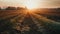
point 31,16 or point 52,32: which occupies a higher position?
point 31,16

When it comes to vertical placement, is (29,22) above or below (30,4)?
below

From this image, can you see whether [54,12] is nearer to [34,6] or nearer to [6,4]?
[34,6]

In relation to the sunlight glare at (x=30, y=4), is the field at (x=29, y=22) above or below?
below

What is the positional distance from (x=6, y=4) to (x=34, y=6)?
43 cm

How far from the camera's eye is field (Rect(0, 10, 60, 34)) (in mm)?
1695

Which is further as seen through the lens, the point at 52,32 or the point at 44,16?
the point at 44,16

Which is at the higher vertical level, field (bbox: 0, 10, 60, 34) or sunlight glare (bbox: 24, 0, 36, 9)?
sunlight glare (bbox: 24, 0, 36, 9)

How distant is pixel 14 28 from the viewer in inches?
68.0

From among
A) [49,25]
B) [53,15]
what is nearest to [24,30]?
[49,25]

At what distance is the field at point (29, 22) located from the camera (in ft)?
5.56

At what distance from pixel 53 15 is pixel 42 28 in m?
0.26

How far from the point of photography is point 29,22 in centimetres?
177

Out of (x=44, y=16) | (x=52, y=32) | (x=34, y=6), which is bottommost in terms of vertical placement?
(x=52, y=32)

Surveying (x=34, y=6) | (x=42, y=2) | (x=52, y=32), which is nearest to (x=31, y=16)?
(x=34, y=6)
